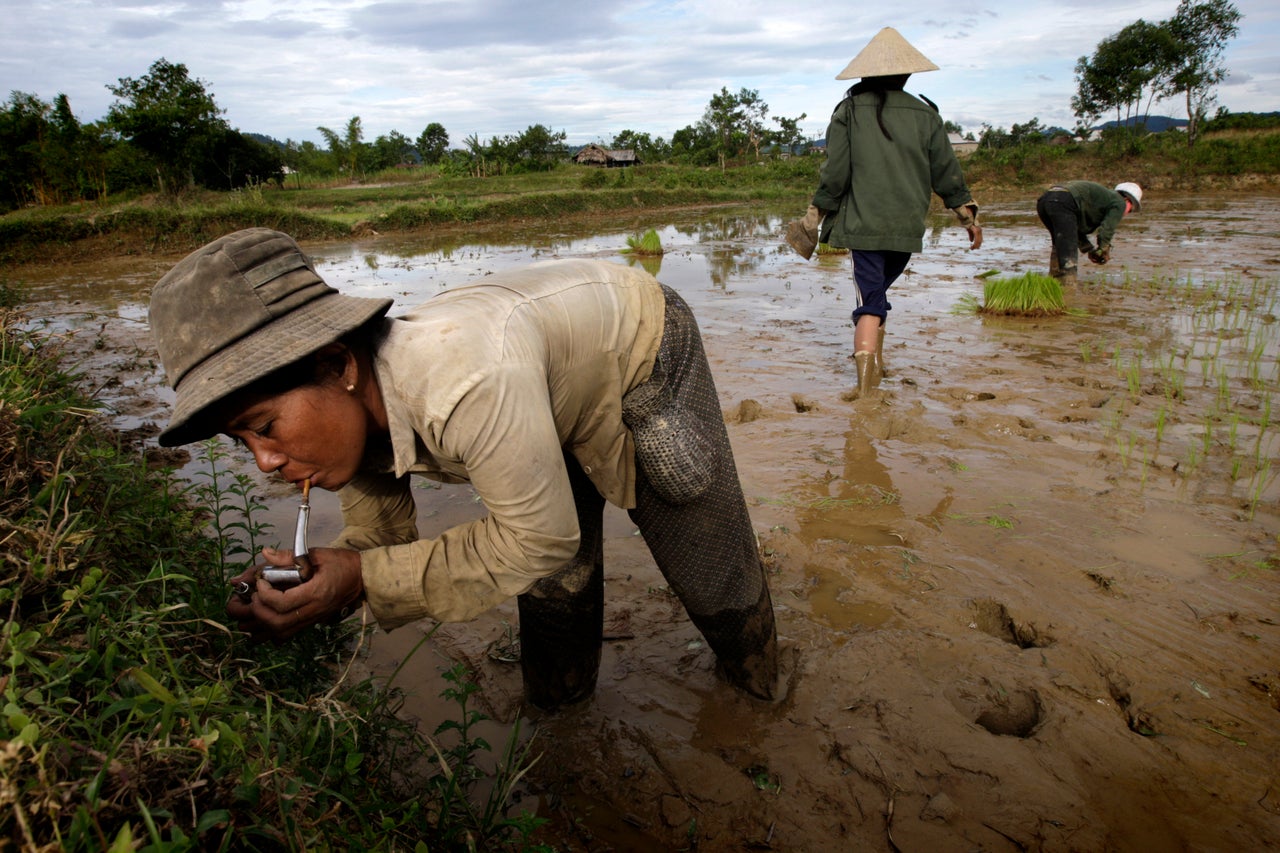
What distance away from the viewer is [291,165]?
1298 inches

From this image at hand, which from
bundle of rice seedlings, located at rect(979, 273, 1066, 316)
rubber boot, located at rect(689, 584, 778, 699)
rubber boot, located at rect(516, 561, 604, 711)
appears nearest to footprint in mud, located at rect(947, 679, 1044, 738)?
rubber boot, located at rect(689, 584, 778, 699)

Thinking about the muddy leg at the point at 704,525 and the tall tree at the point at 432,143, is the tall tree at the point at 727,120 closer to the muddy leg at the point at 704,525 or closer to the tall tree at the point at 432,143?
the tall tree at the point at 432,143

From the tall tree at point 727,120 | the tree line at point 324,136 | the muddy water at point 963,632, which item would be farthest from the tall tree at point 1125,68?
the muddy water at point 963,632

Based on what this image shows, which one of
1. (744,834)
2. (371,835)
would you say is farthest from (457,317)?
(744,834)

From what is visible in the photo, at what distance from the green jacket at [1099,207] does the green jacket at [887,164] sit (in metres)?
3.45

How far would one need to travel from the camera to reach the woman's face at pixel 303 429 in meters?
1.17

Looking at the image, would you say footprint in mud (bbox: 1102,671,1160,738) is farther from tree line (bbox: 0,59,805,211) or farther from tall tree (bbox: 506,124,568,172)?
tall tree (bbox: 506,124,568,172)

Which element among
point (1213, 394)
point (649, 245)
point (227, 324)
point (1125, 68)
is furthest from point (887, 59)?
point (1125, 68)

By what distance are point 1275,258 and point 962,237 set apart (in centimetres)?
554

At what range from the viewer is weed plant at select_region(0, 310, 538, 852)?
83cm

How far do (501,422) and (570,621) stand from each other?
0.99 m

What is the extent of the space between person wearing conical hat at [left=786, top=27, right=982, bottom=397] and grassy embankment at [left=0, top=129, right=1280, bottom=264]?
549 inches

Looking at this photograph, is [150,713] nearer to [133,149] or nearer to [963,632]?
[963,632]

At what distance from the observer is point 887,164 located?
3930 mm
